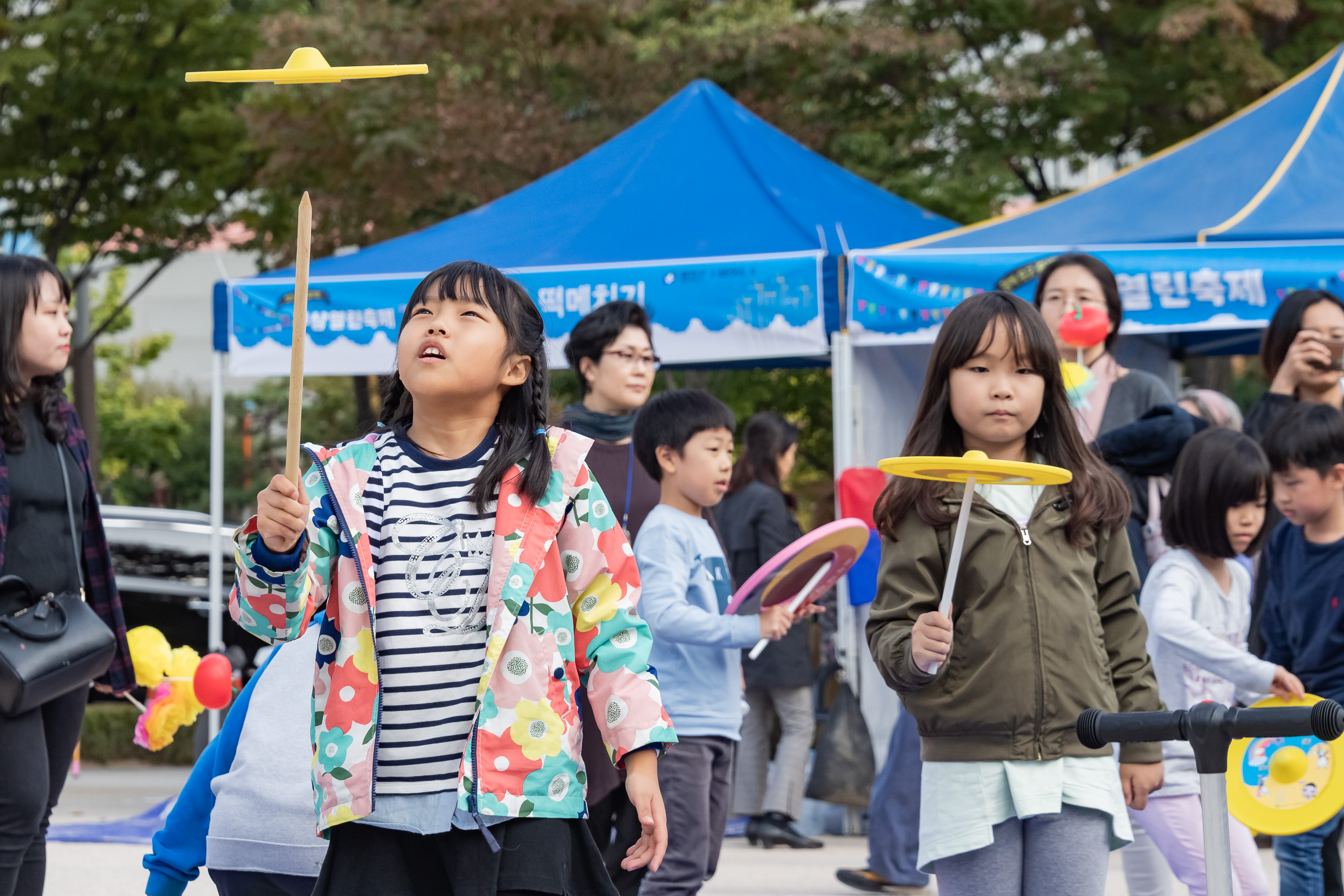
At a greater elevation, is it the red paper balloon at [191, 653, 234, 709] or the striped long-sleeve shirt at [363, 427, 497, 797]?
the striped long-sleeve shirt at [363, 427, 497, 797]

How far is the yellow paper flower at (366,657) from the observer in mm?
2252

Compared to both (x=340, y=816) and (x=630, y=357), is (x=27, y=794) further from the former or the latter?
(x=630, y=357)

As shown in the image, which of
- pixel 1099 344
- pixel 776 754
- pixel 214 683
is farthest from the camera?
pixel 776 754

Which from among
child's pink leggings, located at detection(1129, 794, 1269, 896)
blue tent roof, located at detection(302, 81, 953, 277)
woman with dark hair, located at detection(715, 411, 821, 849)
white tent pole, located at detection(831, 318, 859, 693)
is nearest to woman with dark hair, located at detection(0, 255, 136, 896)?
child's pink leggings, located at detection(1129, 794, 1269, 896)

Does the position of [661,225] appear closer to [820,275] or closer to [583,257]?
[583,257]

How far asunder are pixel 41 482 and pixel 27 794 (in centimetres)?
81

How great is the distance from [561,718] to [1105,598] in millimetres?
1211

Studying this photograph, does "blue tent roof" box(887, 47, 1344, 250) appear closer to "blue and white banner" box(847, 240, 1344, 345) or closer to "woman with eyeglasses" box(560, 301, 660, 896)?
"blue and white banner" box(847, 240, 1344, 345)

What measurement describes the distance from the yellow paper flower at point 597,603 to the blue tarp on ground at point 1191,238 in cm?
452

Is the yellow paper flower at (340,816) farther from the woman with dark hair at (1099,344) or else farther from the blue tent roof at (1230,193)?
the blue tent roof at (1230,193)

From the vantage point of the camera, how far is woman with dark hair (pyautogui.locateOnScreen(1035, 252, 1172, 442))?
461 centimetres

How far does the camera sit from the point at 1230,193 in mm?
7402

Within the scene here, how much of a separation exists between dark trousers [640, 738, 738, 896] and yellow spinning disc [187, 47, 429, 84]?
2.44 meters

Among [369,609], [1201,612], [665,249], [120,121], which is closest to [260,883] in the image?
[369,609]
